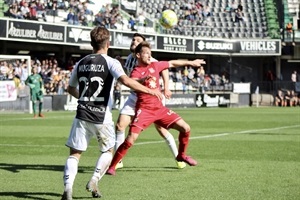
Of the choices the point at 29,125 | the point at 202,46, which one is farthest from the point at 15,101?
the point at 202,46

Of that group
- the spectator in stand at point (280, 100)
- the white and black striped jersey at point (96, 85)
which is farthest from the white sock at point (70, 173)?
the spectator in stand at point (280, 100)

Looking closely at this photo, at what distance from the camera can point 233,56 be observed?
5559cm

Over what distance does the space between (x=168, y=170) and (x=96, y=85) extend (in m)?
3.46

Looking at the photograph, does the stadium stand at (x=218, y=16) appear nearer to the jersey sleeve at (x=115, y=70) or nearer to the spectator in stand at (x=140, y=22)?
the spectator in stand at (x=140, y=22)

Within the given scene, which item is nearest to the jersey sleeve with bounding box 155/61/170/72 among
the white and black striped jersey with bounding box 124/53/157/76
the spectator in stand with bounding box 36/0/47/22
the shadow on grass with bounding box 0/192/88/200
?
the white and black striped jersey with bounding box 124/53/157/76

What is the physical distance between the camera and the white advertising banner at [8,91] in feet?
108

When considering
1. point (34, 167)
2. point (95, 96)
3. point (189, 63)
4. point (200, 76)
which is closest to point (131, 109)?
point (189, 63)

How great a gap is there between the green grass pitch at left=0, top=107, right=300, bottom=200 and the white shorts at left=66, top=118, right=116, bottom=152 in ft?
2.30

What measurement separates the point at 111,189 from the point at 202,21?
43750 millimetres

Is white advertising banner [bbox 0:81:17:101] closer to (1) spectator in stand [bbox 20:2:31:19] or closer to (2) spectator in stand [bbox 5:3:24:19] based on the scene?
(2) spectator in stand [bbox 5:3:24:19]

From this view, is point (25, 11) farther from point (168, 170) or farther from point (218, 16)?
point (168, 170)

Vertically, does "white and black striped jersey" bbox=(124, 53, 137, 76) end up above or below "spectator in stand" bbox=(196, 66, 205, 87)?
above

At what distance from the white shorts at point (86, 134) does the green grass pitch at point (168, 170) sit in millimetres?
700

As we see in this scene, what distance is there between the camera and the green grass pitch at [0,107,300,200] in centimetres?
866
